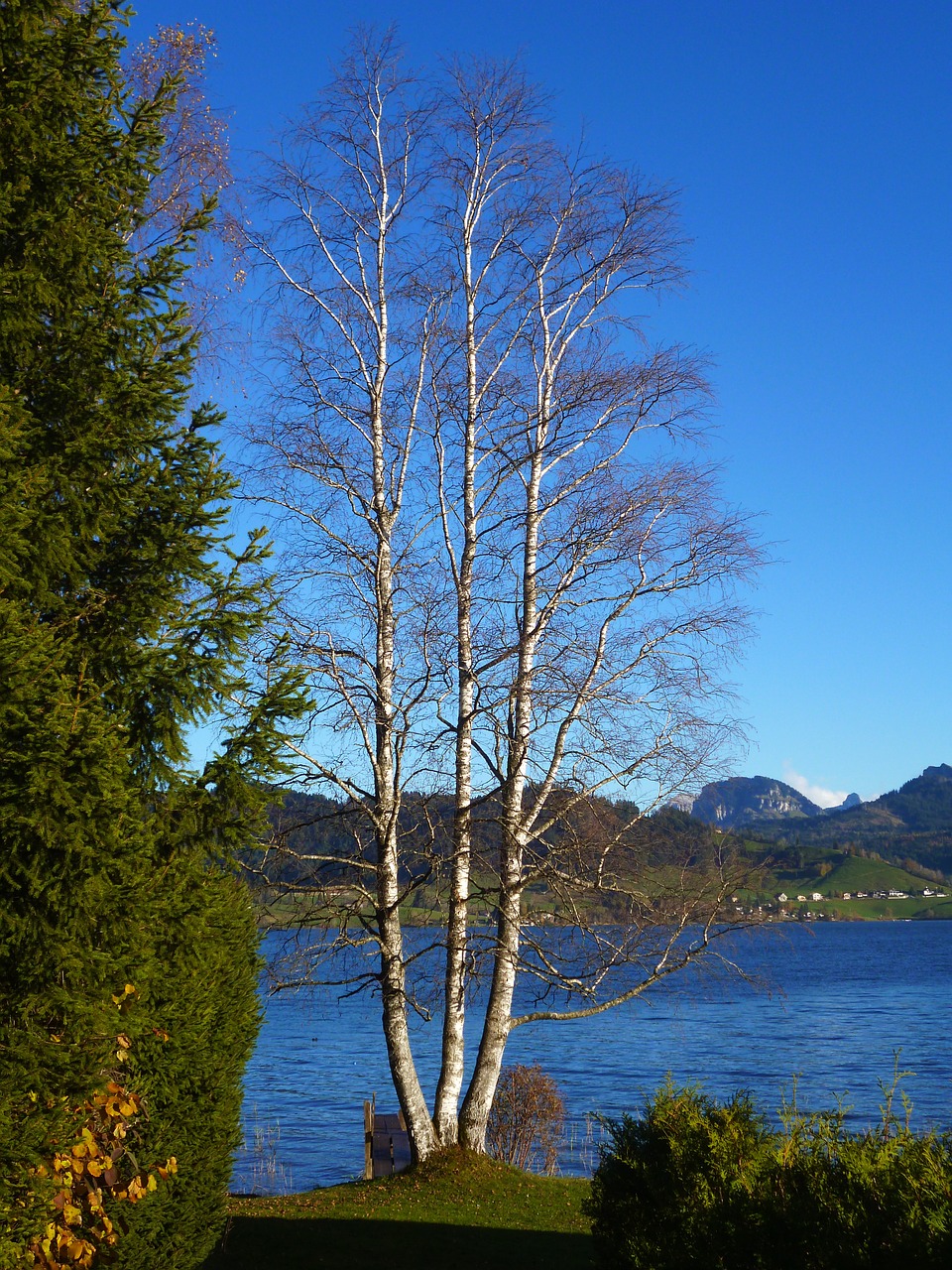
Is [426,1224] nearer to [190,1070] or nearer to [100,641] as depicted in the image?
[190,1070]

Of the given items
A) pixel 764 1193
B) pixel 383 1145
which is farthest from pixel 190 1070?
pixel 383 1145

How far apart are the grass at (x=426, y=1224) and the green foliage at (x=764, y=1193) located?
369 centimetres

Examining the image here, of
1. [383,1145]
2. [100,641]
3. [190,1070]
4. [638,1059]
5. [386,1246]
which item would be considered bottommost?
[638,1059]

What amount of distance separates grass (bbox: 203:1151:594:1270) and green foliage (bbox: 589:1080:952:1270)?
3.69 meters

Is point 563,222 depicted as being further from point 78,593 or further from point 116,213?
point 78,593

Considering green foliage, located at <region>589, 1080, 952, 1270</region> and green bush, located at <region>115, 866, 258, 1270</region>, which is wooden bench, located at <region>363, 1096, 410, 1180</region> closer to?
green bush, located at <region>115, 866, 258, 1270</region>

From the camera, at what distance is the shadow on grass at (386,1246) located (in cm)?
934

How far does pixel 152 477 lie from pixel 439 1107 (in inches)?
367

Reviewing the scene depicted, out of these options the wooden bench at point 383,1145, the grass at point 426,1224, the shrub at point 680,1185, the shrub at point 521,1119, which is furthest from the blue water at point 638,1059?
the shrub at point 680,1185

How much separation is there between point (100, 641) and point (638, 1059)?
1430 inches

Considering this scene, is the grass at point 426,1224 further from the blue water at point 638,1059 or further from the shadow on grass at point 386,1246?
the blue water at point 638,1059

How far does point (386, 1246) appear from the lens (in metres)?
9.95

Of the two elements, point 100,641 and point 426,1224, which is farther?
point 426,1224

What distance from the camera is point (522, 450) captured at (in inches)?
535
